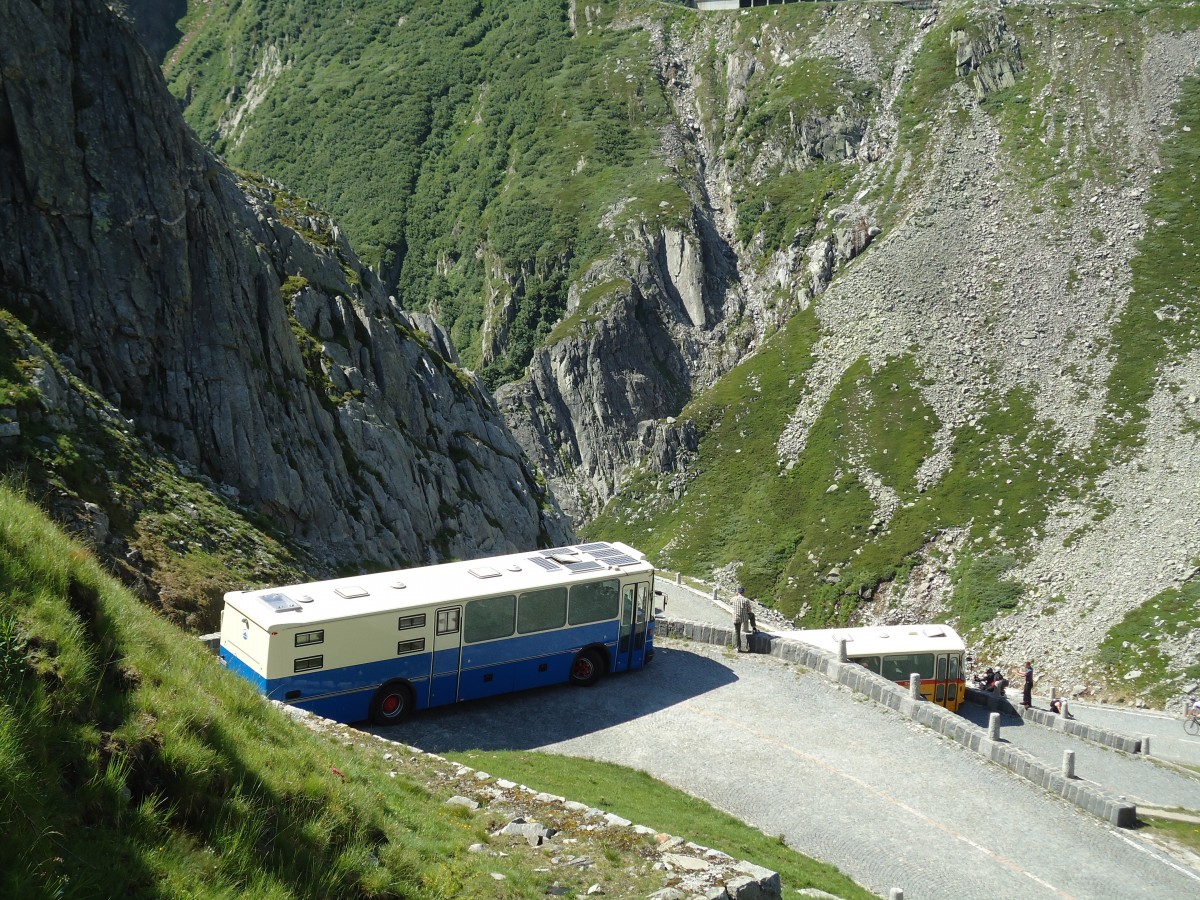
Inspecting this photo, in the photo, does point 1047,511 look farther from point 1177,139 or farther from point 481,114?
point 481,114

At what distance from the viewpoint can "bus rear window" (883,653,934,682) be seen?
3744cm


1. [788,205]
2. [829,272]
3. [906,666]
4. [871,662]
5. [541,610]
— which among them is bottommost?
[906,666]

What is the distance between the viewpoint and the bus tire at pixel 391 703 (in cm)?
2447

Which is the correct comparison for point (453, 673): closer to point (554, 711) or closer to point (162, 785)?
point (554, 711)

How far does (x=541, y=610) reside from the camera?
2700 centimetres

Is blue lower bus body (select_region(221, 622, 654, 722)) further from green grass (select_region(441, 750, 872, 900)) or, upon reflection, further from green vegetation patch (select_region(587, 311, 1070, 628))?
green vegetation patch (select_region(587, 311, 1070, 628))

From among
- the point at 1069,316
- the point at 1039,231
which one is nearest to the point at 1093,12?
the point at 1039,231

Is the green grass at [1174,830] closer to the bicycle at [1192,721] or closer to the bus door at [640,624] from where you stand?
the bus door at [640,624]

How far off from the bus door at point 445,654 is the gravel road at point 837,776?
677 millimetres

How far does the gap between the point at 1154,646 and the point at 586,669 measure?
5129 centimetres

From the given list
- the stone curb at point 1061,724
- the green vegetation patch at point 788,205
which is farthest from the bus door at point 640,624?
the green vegetation patch at point 788,205

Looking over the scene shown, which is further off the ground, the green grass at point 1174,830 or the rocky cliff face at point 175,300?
the rocky cliff face at point 175,300

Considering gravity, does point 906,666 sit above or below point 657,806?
below

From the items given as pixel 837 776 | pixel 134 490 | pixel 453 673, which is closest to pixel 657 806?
pixel 837 776
